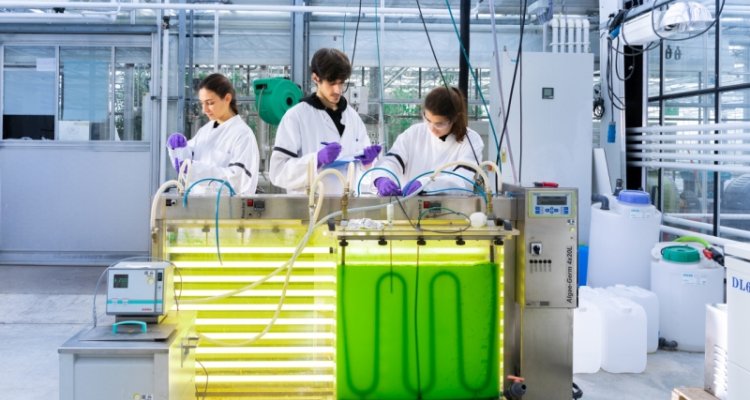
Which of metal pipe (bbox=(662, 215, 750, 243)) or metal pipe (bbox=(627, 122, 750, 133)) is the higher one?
metal pipe (bbox=(627, 122, 750, 133))

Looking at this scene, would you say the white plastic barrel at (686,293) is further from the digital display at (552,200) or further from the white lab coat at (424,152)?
the digital display at (552,200)

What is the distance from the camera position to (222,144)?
10.6ft

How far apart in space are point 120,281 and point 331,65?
1.10m

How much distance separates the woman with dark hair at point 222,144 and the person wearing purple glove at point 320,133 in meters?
0.38

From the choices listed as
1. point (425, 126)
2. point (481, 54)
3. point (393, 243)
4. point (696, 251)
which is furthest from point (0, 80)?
point (696, 251)

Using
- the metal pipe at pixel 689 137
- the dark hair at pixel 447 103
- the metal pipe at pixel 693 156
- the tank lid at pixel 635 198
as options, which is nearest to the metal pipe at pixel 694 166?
the metal pipe at pixel 693 156

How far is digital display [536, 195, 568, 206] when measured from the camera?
7.39ft

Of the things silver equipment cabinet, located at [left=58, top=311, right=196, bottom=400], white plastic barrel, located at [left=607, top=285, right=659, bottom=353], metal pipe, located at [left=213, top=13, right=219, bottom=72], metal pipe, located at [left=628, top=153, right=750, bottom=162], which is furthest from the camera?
metal pipe, located at [left=213, top=13, right=219, bottom=72]

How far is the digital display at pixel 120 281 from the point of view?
78.9 inches

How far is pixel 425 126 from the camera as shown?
2.94m

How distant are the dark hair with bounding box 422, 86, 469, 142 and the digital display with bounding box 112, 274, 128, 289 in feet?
4.37

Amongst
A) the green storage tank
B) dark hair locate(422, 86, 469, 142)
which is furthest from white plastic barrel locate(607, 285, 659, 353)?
the green storage tank

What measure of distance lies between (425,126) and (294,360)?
3.79 feet

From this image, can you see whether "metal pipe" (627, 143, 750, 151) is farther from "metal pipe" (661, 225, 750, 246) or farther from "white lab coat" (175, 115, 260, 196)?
"white lab coat" (175, 115, 260, 196)
